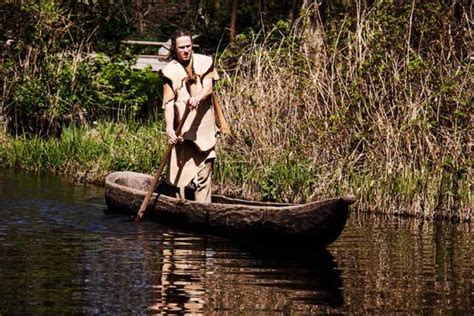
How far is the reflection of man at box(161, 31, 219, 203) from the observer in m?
13.9

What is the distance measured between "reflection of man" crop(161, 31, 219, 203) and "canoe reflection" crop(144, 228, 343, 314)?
39.0 inches

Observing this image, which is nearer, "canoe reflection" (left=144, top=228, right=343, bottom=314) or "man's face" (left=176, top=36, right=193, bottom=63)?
"canoe reflection" (left=144, top=228, right=343, bottom=314)

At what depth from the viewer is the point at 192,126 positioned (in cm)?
1432

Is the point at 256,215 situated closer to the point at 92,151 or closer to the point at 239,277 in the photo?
the point at 239,277

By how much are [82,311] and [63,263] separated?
246cm

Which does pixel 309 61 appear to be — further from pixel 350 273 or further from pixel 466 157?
pixel 350 273

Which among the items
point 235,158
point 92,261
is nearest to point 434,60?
point 235,158

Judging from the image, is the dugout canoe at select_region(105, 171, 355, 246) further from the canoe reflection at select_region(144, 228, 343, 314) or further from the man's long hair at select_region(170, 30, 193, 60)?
the man's long hair at select_region(170, 30, 193, 60)

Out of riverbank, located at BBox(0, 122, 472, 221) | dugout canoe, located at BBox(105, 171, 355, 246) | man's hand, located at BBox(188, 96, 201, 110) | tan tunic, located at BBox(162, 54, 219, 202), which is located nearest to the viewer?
dugout canoe, located at BBox(105, 171, 355, 246)

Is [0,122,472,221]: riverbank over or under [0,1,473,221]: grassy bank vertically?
under

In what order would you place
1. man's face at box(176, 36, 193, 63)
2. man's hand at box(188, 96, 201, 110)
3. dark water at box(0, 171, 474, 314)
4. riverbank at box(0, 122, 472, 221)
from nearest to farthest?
dark water at box(0, 171, 474, 314) → man's hand at box(188, 96, 201, 110) → man's face at box(176, 36, 193, 63) → riverbank at box(0, 122, 472, 221)

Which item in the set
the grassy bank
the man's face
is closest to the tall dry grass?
the grassy bank

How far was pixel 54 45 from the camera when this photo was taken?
959 inches

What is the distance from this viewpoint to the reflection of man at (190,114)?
45.6 ft
